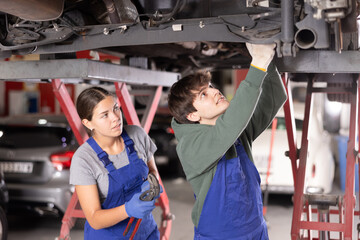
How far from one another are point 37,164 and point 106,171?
271cm

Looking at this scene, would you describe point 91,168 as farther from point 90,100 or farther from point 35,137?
point 35,137

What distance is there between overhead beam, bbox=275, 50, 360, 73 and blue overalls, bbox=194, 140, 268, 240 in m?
0.51

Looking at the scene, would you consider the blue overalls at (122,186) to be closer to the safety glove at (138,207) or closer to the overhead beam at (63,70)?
the safety glove at (138,207)

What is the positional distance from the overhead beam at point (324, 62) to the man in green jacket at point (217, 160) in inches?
4.4

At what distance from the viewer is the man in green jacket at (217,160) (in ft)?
6.16

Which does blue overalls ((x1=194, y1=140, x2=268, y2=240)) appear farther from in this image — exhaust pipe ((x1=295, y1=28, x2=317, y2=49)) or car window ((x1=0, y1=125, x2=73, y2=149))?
car window ((x1=0, y1=125, x2=73, y2=149))

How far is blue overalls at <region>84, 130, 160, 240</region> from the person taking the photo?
2.24m

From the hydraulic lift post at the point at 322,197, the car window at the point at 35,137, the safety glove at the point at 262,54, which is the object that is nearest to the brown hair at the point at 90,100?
the safety glove at the point at 262,54

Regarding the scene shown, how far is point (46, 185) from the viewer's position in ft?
15.0

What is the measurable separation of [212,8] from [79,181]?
1.16 m

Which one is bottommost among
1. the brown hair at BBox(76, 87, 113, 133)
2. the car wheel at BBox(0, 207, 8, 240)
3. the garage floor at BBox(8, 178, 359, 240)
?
the garage floor at BBox(8, 178, 359, 240)

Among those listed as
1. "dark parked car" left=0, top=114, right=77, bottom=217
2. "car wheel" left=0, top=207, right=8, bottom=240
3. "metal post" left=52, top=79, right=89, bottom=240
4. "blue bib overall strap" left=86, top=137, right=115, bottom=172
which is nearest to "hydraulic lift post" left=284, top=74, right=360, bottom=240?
Answer: "blue bib overall strap" left=86, top=137, right=115, bottom=172

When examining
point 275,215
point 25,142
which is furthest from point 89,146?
point 275,215

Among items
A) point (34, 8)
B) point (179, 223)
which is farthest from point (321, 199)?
point (179, 223)
